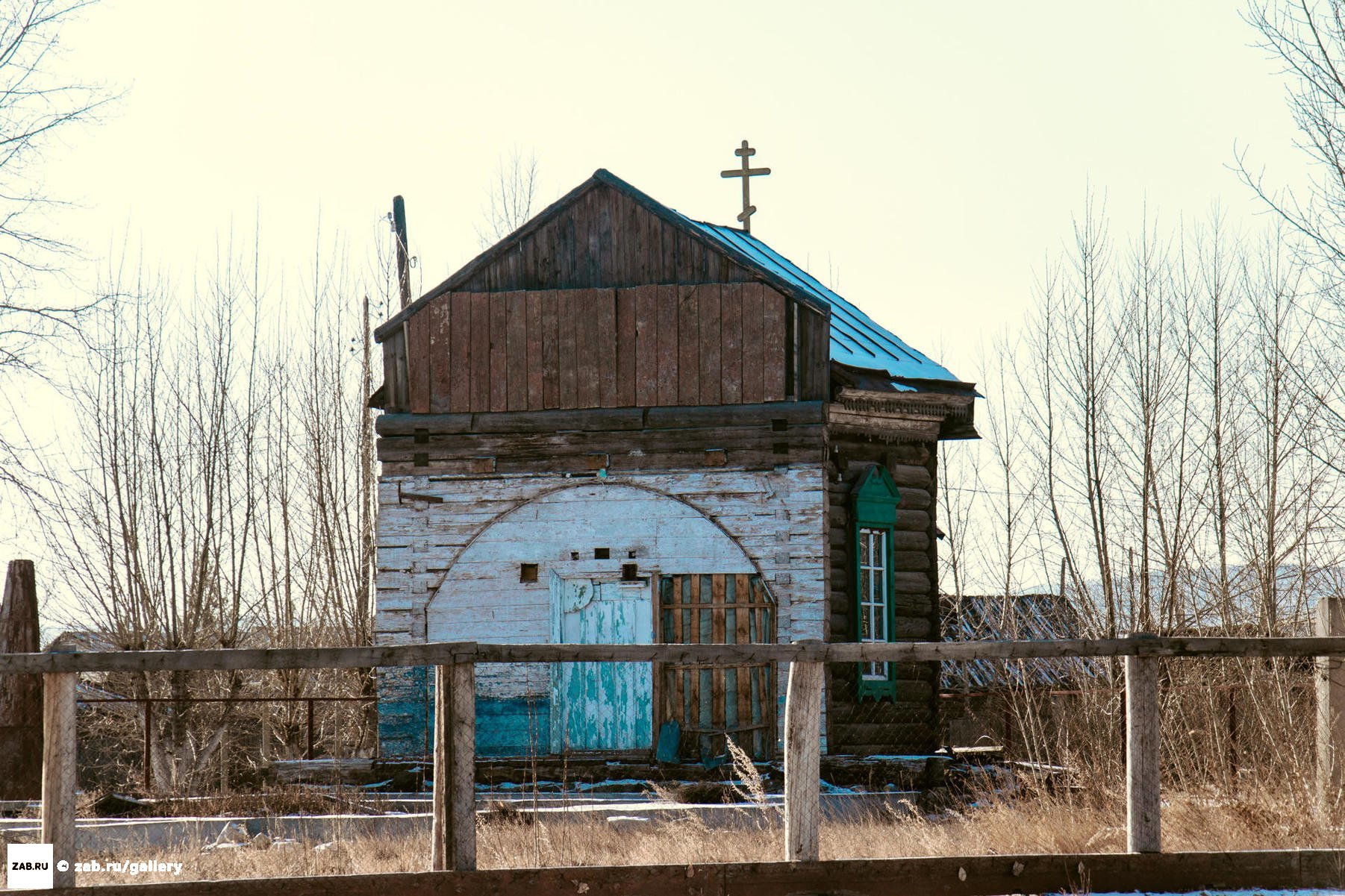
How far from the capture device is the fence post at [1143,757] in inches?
278

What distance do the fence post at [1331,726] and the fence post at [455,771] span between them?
16.4 feet

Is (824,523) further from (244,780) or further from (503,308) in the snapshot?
(244,780)

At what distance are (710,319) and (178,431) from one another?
11.9m

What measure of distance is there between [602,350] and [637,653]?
8.37 metres

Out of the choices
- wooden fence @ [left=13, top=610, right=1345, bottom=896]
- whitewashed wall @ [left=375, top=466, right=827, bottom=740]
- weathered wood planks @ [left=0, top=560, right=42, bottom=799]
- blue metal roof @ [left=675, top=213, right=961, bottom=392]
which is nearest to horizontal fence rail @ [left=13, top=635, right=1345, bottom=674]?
wooden fence @ [left=13, top=610, right=1345, bottom=896]

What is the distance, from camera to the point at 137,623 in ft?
→ 72.6

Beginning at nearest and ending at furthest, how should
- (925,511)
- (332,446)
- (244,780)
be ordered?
1. (925,511)
2. (244,780)
3. (332,446)

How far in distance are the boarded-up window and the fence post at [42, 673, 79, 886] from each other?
338 inches

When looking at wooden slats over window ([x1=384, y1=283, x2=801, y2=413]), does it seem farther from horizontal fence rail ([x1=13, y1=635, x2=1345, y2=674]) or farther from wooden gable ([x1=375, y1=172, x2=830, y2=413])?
horizontal fence rail ([x1=13, y1=635, x2=1345, y2=674])

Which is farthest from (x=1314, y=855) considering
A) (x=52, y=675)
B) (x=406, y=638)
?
(x=406, y=638)

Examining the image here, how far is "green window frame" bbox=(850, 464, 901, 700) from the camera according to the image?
15.7 metres

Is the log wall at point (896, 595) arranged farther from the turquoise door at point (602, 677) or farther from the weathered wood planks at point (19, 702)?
the weathered wood planks at point (19, 702)

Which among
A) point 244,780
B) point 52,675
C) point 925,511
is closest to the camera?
point 52,675

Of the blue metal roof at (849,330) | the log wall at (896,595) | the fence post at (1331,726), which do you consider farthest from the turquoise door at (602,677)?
the fence post at (1331,726)
